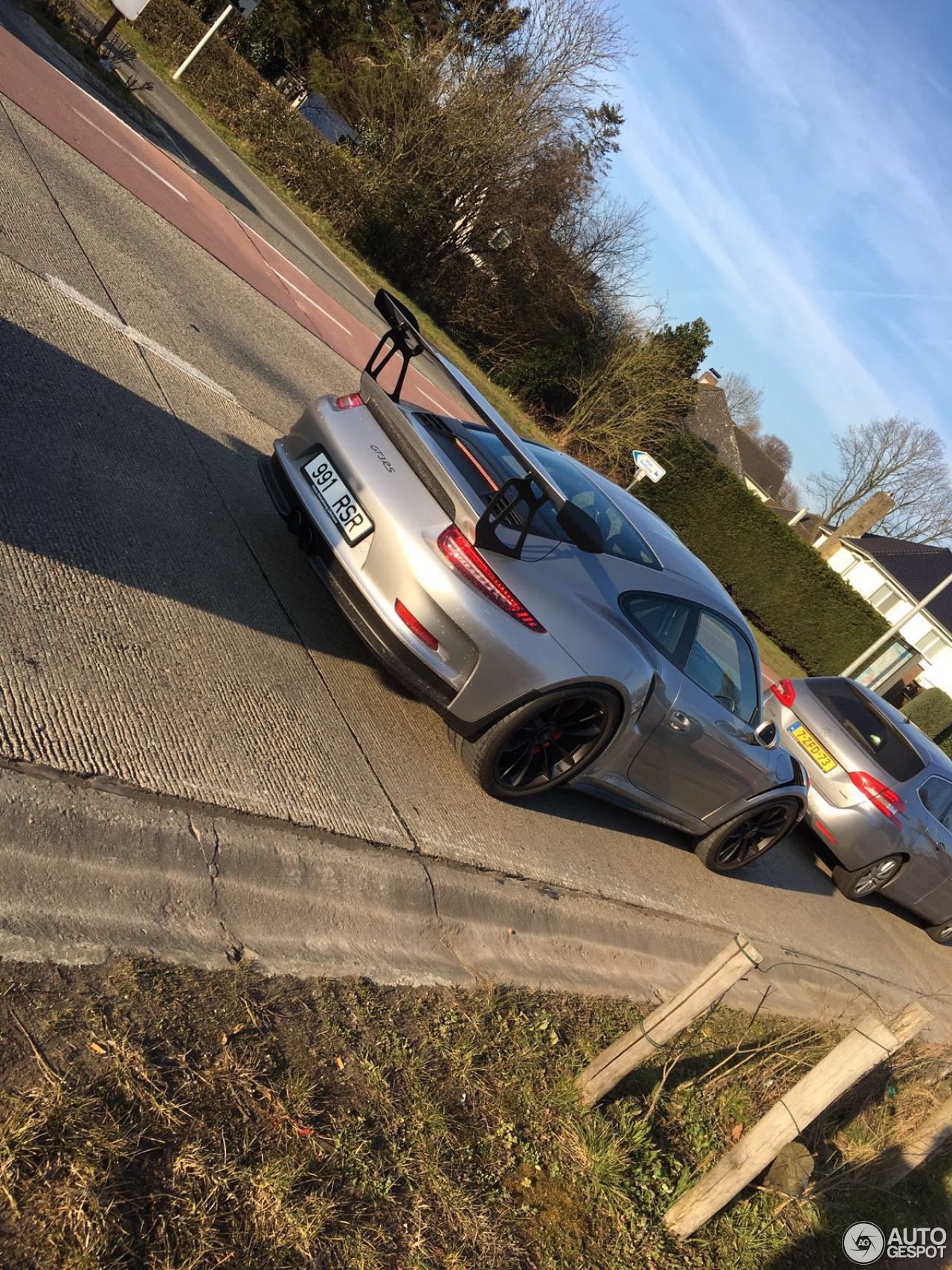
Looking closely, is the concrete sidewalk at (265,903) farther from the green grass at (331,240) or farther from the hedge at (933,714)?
the hedge at (933,714)

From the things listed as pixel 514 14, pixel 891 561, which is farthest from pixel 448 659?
pixel 891 561

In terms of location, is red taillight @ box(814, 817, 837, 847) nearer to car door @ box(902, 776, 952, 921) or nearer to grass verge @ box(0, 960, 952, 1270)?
car door @ box(902, 776, 952, 921)

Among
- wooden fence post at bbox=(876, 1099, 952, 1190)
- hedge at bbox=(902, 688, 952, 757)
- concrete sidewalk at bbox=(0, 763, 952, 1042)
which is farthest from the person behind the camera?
hedge at bbox=(902, 688, 952, 757)

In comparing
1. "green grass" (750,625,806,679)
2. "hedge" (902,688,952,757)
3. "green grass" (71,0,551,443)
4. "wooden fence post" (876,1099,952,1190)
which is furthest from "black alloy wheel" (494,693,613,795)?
"hedge" (902,688,952,757)


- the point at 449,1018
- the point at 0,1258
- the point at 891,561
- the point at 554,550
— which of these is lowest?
the point at 0,1258

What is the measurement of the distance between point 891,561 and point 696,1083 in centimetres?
5114

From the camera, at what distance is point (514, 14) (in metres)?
26.1

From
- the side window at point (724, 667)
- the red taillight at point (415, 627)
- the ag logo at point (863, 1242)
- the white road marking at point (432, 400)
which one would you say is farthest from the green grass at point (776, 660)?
the red taillight at point (415, 627)

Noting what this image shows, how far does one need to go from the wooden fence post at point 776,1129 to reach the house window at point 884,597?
51.1 metres

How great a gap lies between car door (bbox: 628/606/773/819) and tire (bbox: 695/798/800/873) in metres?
0.26

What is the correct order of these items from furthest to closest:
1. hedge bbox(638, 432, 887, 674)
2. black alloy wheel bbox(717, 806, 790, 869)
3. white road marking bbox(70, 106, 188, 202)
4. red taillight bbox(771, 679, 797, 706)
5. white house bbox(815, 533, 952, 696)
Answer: white house bbox(815, 533, 952, 696), hedge bbox(638, 432, 887, 674), white road marking bbox(70, 106, 188, 202), red taillight bbox(771, 679, 797, 706), black alloy wheel bbox(717, 806, 790, 869)

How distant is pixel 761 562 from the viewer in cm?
2472

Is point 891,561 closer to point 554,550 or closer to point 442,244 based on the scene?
point 442,244

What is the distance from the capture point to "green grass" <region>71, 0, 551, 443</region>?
21.5 metres
